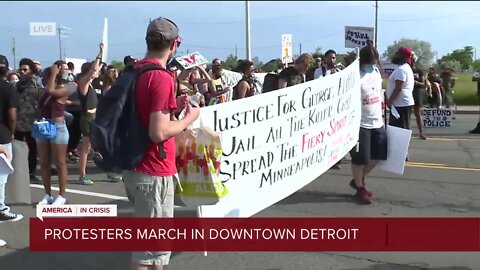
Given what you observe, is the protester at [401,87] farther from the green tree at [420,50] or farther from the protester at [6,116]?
the green tree at [420,50]

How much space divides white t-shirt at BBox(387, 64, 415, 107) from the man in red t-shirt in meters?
5.14

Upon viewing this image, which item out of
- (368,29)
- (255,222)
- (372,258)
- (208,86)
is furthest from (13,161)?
(368,29)

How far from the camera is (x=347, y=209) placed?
237 inches

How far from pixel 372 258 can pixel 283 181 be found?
3.22 feet

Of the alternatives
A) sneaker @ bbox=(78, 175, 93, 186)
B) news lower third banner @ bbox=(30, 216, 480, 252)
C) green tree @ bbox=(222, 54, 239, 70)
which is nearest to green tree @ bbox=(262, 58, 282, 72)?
green tree @ bbox=(222, 54, 239, 70)

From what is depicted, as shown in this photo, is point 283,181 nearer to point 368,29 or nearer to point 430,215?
point 430,215

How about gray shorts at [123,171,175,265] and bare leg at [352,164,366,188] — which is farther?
bare leg at [352,164,366,188]

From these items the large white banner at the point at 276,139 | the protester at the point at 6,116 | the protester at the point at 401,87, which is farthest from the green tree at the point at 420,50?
the protester at the point at 6,116

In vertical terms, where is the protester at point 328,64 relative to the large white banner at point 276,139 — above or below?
above

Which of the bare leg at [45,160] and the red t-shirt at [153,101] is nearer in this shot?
the red t-shirt at [153,101]

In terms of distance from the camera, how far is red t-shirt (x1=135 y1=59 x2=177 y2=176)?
288cm

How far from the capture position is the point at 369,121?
6156 mm

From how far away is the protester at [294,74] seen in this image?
727cm

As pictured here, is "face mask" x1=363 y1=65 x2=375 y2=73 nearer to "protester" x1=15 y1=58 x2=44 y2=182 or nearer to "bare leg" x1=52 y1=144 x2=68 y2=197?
"bare leg" x1=52 y1=144 x2=68 y2=197
